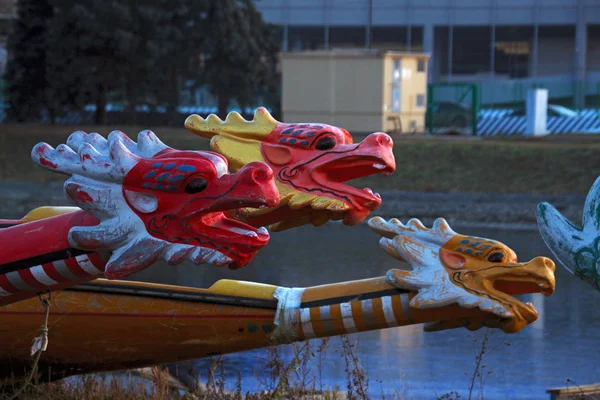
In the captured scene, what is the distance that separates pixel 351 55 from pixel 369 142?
1942 cm

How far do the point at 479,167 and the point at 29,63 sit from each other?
14687 millimetres

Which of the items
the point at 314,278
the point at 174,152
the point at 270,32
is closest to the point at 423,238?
the point at 174,152

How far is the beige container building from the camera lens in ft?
78.8

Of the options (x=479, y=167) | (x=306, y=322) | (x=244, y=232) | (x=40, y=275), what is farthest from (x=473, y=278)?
(x=479, y=167)

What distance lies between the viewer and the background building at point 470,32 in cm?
4169

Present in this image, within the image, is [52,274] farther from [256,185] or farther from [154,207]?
[256,185]

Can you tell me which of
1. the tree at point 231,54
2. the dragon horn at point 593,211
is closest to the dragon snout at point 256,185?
the dragon horn at point 593,211

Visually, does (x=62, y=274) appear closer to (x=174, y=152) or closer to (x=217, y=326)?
(x=174, y=152)

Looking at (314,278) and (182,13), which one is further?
(182,13)

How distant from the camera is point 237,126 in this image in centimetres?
524

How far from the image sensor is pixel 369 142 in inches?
193

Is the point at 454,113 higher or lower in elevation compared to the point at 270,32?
lower

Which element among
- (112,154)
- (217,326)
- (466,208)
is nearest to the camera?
(112,154)

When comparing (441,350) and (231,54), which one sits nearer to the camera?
(441,350)
